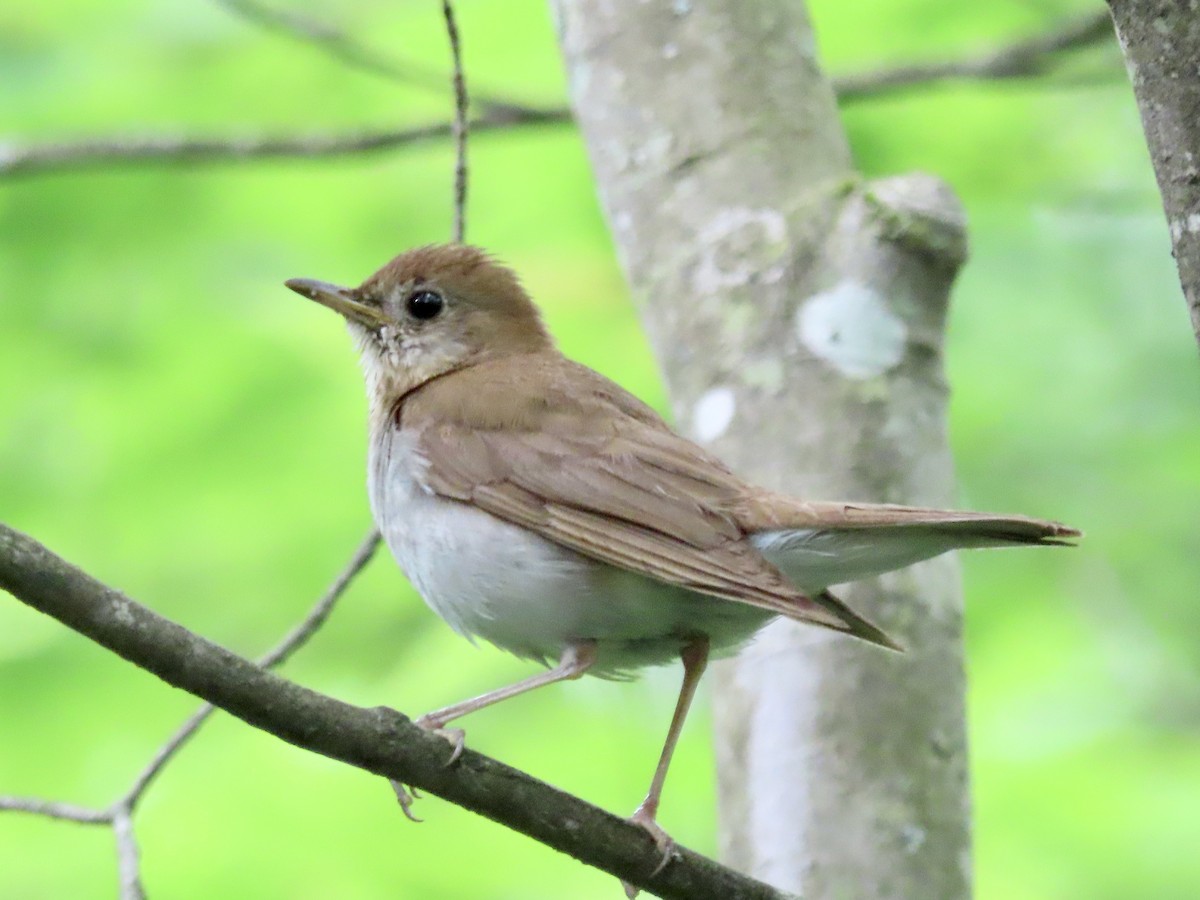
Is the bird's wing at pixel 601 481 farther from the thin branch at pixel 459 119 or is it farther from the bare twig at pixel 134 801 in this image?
the thin branch at pixel 459 119

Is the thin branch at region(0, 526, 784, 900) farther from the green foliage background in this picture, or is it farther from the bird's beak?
the bird's beak

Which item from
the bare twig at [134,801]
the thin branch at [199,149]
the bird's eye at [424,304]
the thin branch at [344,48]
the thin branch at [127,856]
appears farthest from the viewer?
the thin branch at [344,48]

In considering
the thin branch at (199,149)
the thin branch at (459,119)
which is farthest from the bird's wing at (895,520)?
the thin branch at (199,149)

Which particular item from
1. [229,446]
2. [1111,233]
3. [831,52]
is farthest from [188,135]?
[1111,233]

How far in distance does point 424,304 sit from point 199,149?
5.78 feet

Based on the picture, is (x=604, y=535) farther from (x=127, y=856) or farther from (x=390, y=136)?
(x=390, y=136)

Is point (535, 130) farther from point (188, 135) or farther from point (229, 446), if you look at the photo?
point (229, 446)

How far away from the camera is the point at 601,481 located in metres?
4.71

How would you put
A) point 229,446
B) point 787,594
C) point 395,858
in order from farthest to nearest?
point 229,446, point 395,858, point 787,594

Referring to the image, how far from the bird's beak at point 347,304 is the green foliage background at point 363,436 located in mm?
1618

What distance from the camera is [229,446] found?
732 centimetres

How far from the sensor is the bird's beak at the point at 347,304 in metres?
5.80

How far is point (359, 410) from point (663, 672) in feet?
6.30

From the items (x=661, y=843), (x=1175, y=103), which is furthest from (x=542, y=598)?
(x=1175, y=103)
